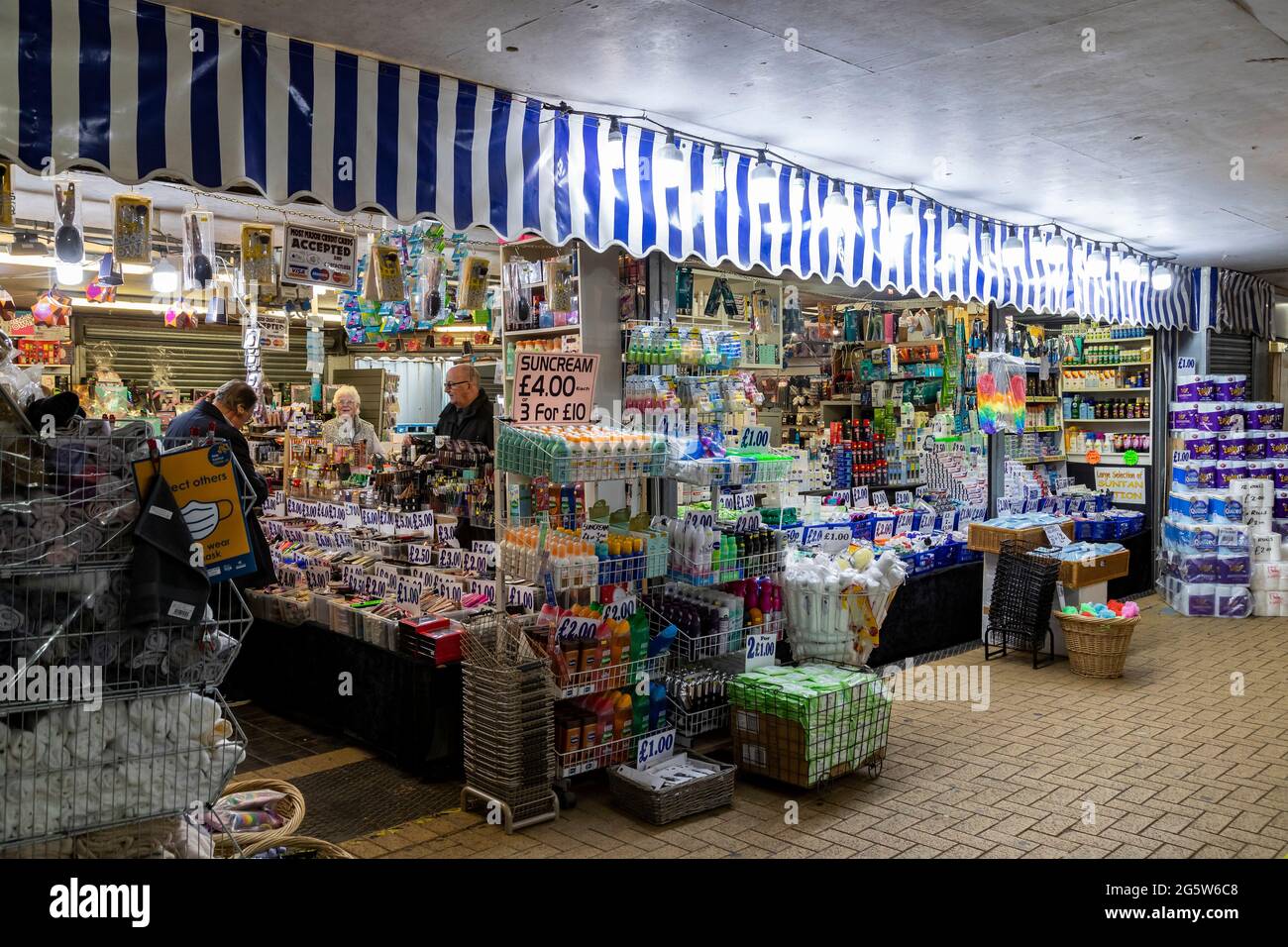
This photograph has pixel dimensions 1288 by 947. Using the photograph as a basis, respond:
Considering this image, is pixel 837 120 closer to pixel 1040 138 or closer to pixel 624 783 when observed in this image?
pixel 1040 138

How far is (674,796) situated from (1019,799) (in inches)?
→ 70.1

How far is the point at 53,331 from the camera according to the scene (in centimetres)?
1338

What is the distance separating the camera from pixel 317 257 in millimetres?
5734

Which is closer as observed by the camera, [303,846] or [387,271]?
[303,846]

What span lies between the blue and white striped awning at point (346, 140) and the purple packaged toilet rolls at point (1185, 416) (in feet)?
19.4

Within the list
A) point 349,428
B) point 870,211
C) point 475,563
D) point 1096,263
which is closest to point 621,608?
point 475,563

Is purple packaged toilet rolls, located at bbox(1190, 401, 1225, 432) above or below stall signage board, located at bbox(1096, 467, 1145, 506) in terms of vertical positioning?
above

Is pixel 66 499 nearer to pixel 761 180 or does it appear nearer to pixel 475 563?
pixel 475 563

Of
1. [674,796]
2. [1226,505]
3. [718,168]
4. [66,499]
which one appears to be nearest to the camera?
[66,499]

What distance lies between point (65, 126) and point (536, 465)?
2.41 meters

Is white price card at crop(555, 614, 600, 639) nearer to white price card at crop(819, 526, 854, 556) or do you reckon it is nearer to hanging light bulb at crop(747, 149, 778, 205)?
white price card at crop(819, 526, 854, 556)

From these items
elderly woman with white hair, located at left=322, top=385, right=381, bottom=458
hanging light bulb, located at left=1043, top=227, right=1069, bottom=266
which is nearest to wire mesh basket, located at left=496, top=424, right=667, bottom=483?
elderly woman with white hair, located at left=322, top=385, right=381, bottom=458

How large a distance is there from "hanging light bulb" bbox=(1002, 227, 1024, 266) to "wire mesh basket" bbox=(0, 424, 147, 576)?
7.50 meters

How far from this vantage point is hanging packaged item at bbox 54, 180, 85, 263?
500 centimetres
